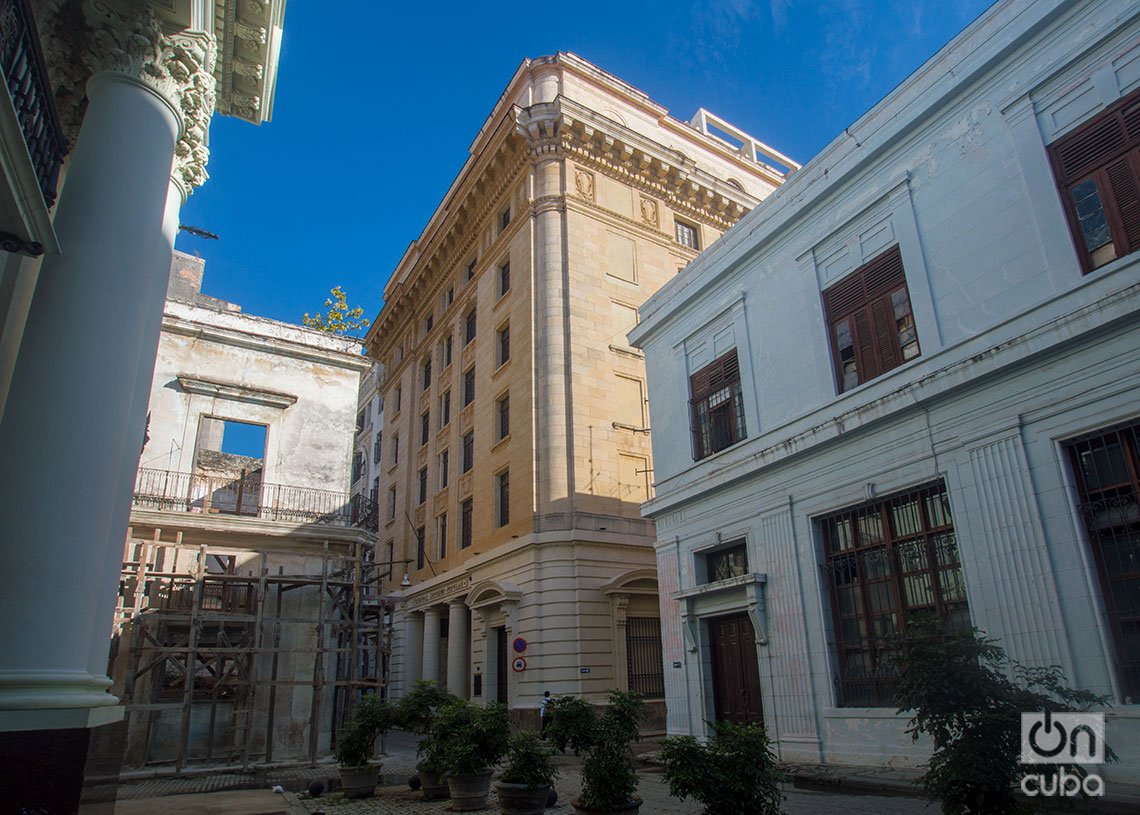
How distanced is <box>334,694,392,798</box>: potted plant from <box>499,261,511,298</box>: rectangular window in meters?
19.2

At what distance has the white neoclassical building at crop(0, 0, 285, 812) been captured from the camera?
5.46 m

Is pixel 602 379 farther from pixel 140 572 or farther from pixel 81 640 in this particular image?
pixel 81 640

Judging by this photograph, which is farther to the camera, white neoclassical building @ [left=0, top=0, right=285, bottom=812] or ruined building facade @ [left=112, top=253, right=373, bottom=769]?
ruined building facade @ [left=112, top=253, right=373, bottom=769]

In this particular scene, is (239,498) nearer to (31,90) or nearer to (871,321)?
(31,90)

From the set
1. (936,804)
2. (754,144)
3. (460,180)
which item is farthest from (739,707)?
(754,144)

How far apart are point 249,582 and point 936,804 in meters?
13.9

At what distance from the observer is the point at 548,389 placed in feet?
83.9

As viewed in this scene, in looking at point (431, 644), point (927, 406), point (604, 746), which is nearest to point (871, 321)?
point (927, 406)

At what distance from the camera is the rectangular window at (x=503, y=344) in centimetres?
2927

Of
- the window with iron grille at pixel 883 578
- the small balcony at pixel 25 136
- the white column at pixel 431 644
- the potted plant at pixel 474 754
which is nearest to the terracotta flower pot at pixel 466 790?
the potted plant at pixel 474 754

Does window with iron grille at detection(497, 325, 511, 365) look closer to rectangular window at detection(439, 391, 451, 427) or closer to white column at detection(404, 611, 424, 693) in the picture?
rectangular window at detection(439, 391, 451, 427)

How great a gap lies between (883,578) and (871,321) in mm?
4397

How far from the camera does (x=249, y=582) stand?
56.4ft

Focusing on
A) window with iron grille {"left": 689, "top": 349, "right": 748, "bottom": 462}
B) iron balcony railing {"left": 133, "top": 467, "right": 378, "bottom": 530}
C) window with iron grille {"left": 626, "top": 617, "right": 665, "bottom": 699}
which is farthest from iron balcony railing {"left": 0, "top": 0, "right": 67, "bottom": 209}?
window with iron grille {"left": 626, "top": 617, "right": 665, "bottom": 699}
